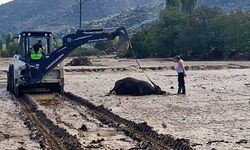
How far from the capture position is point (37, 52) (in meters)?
28.0

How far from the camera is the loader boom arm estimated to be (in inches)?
1064

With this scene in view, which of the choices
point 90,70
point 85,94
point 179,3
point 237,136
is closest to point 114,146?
point 237,136

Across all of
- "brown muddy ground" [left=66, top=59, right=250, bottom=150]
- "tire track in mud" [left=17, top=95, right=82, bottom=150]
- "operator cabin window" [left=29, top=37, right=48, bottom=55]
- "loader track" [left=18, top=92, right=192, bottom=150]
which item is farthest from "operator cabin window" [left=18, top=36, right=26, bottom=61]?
"tire track in mud" [left=17, top=95, right=82, bottom=150]

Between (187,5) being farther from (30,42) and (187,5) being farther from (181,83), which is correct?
(181,83)

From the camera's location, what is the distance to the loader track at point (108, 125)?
44.5 feet

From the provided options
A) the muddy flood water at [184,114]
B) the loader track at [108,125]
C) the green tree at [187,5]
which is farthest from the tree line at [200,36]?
the loader track at [108,125]

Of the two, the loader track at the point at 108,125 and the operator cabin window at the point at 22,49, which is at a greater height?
the operator cabin window at the point at 22,49

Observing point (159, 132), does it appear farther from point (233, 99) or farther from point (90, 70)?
point (90, 70)

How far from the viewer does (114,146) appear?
13648 mm

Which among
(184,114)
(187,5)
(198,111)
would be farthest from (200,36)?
(184,114)

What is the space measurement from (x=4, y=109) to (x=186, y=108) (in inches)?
271

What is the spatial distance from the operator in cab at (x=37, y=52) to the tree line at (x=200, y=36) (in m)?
45.3

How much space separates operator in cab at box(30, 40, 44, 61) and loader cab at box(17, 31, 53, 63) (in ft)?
0.38

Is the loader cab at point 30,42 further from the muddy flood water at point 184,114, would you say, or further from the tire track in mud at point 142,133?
the tire track in mud at point 142,133
